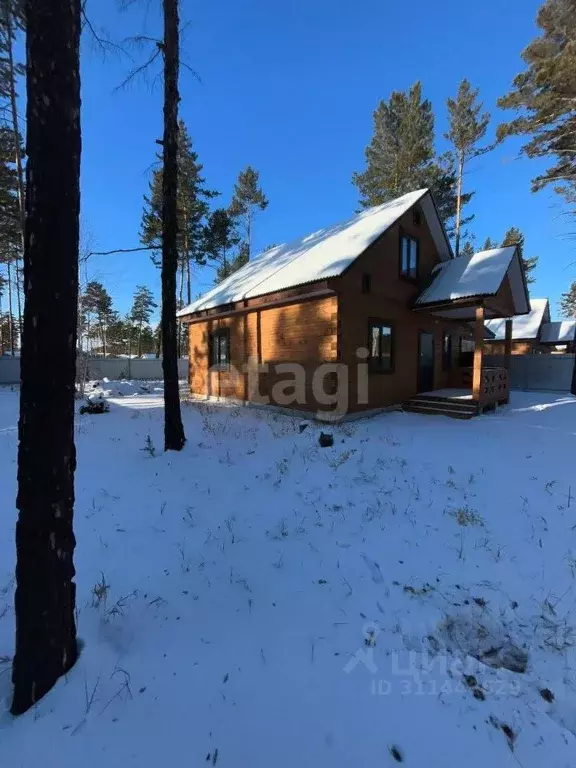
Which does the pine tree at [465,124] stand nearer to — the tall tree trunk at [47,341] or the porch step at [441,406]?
the porch step at [441,406]

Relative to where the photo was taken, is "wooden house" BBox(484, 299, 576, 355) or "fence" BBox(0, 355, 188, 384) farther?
"wooden house" BBox(484, 299, 576, 355)

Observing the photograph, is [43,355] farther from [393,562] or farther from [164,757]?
[393,562]

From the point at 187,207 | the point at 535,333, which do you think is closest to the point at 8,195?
the point at 187,207

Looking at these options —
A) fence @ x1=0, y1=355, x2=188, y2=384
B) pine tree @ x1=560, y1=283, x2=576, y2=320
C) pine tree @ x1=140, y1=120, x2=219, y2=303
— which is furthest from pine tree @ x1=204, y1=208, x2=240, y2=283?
pine tree @ x1=560, y1=283, x2=576, y2=320

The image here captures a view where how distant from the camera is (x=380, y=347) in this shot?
1054cm

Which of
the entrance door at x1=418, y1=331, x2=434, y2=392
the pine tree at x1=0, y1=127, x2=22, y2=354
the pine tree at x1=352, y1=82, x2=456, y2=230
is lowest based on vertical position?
the entrance door at x1=418, y1=331, x2=434, y2=392

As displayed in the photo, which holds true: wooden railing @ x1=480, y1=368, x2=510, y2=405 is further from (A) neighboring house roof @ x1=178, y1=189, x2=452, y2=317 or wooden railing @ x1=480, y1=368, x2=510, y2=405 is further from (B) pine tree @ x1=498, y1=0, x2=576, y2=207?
(B) pine tree @ x1=498, y1=0, x2=576, y2=207

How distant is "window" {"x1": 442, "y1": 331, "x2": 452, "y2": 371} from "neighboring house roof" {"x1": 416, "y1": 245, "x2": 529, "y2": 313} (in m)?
2.61

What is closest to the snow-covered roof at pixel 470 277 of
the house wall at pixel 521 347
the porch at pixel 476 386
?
the porch at pixel 476 386

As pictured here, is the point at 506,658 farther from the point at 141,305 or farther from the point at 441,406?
the point at 141,305

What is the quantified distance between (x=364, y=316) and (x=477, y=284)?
3483 mm

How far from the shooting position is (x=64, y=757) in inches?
71.6

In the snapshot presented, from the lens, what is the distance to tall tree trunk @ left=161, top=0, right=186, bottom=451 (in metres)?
6.29

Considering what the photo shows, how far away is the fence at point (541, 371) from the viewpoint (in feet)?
60.6
